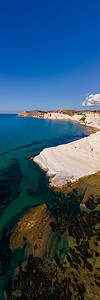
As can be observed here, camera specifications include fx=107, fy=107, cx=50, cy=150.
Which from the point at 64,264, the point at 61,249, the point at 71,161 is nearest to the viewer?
the point at 64,264

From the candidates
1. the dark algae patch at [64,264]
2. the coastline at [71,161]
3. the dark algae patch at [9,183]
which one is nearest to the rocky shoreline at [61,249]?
the dark algae patch at [64,264]

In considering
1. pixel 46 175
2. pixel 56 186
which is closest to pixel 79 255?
pixel 56 186

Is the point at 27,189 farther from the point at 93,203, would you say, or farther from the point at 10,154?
the point at 10,154

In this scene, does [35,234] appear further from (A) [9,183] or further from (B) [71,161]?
(B) [71,161]

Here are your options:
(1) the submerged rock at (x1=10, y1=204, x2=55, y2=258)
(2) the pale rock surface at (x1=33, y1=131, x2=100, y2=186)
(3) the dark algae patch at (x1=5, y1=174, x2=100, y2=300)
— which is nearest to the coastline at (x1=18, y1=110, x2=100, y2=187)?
(2) the pale rock surface at (x1=33, y1=131, x2=100, y2=186)

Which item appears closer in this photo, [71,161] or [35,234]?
[35,234]

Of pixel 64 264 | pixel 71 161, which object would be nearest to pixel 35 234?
pixel 64 264

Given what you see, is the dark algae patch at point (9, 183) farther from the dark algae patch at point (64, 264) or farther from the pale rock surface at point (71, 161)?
the pale rock surface at point (71, 161)

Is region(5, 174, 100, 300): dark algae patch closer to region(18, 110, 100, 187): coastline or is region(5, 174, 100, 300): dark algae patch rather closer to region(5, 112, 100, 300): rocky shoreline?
region(5, 112, 100, 300): rocky shoreline
